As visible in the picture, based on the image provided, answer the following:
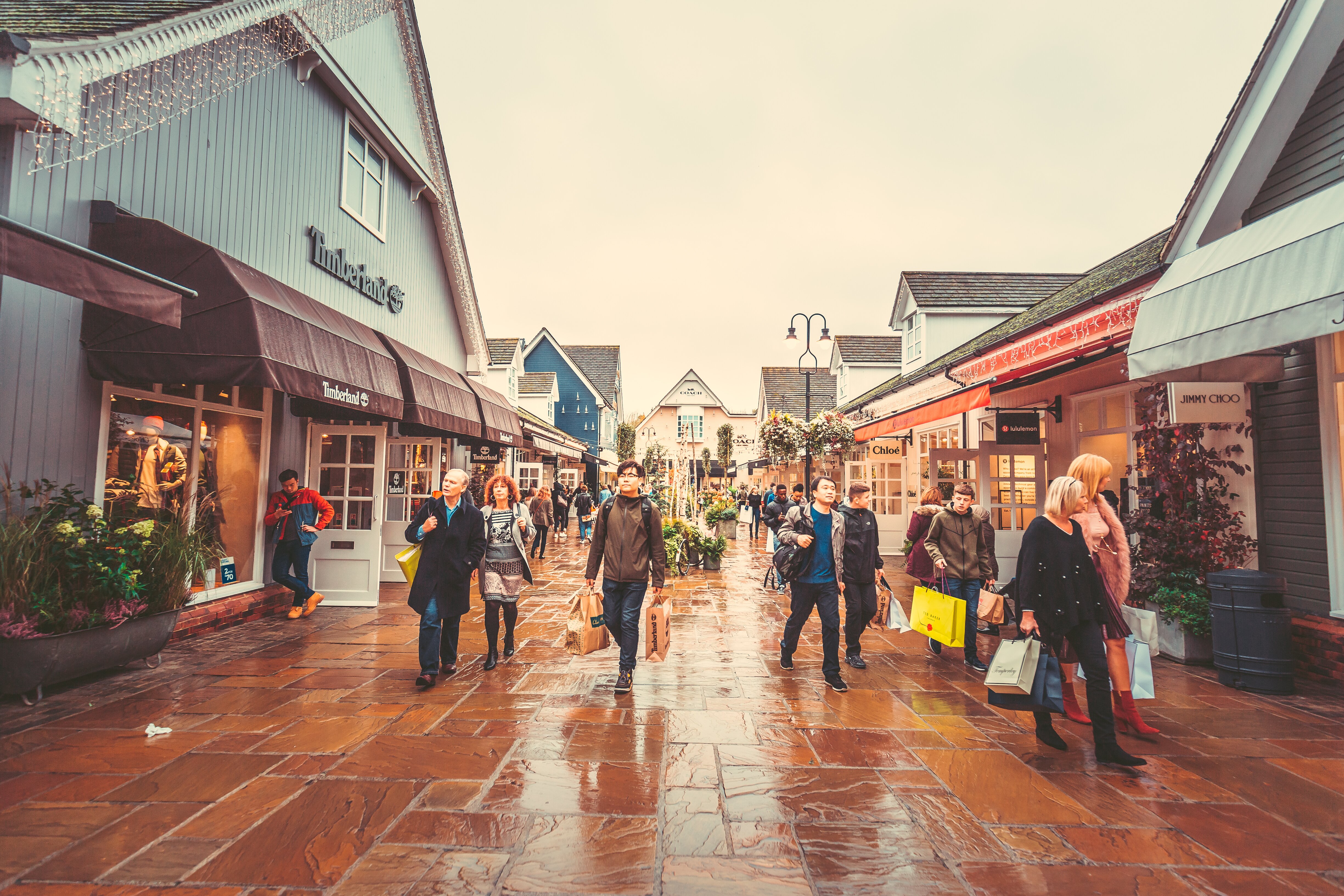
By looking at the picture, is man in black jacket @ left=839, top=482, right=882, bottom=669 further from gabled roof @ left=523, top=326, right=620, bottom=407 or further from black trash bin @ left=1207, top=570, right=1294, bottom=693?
gabled roof @ left=523, top=326, right=620, bottom=407

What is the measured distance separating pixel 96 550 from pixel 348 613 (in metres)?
3.69

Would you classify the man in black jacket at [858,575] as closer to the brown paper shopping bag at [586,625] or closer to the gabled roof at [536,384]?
the brown paper shopping bag at [586,625]

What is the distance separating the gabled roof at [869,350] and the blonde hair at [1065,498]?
19.0 m

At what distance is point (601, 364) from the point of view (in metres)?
43.1

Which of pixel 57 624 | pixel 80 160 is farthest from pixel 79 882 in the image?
pixel 80 160

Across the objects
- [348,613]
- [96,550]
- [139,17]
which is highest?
[139,17]

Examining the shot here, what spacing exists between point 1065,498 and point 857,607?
2.41 m

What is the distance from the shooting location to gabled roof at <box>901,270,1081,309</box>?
1616 cm

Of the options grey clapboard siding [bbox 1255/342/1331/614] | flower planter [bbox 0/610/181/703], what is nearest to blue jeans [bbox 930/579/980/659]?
grey clapboard siding [bbox 1255/342/1331/614]

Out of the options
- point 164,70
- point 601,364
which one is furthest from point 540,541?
point 601,364

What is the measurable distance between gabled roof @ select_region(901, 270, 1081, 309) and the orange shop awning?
6.56 meters

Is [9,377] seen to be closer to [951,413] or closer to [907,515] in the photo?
[951,413]

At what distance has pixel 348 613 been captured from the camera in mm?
8195

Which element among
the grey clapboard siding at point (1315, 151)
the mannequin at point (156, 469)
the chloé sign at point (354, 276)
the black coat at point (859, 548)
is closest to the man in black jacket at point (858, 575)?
the black coat at point (859, 548)
